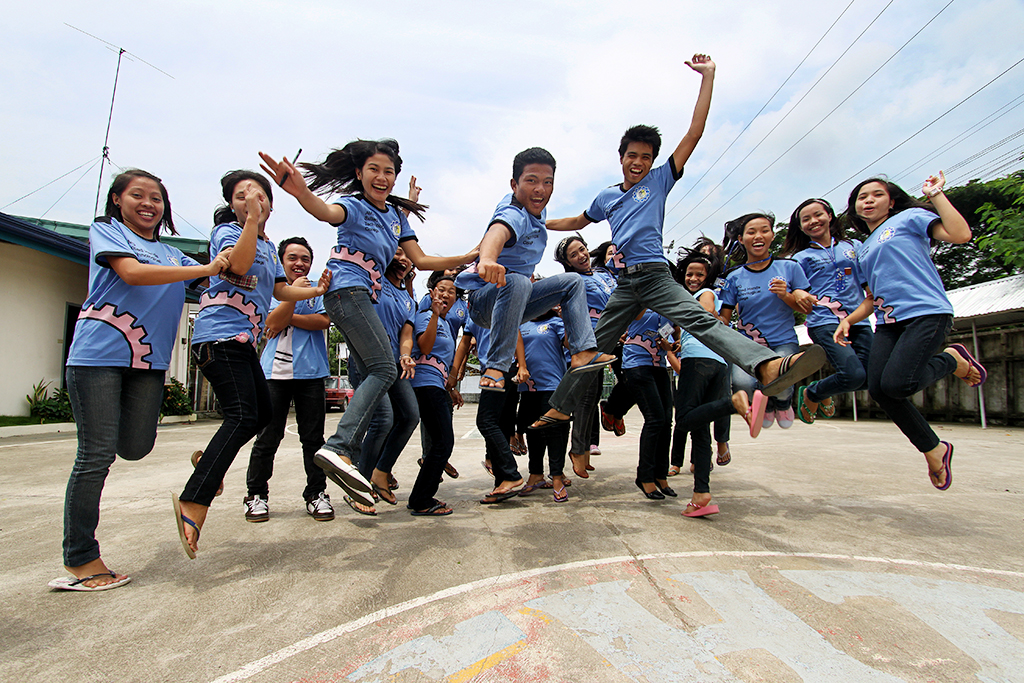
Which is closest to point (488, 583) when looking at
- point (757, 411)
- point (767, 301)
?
point (757, 411)

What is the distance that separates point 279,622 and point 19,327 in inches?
520

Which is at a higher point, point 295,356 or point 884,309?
point 884,309

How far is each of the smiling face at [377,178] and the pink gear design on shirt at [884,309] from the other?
3.33 meters

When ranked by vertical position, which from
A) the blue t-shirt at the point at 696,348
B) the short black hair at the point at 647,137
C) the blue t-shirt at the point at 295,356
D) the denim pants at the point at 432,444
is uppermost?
the short black hair at the point at 647,137

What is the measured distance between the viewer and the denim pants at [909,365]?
3.48m

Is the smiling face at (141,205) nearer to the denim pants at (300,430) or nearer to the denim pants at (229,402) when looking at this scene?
the denim pants at (229,402)

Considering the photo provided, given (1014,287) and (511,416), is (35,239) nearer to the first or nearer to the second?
(511,416)

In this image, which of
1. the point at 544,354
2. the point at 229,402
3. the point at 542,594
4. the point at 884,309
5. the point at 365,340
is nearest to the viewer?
the point at 542,594

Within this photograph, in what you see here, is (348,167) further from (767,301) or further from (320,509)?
(767,301)

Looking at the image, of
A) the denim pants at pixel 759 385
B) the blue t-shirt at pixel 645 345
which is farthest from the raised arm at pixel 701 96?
the blue t-shirt at pixel 645 345

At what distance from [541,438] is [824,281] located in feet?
8.91

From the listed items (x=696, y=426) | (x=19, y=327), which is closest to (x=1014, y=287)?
(x=696, y=426)

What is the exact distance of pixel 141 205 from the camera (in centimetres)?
285

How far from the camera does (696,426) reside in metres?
3.99
